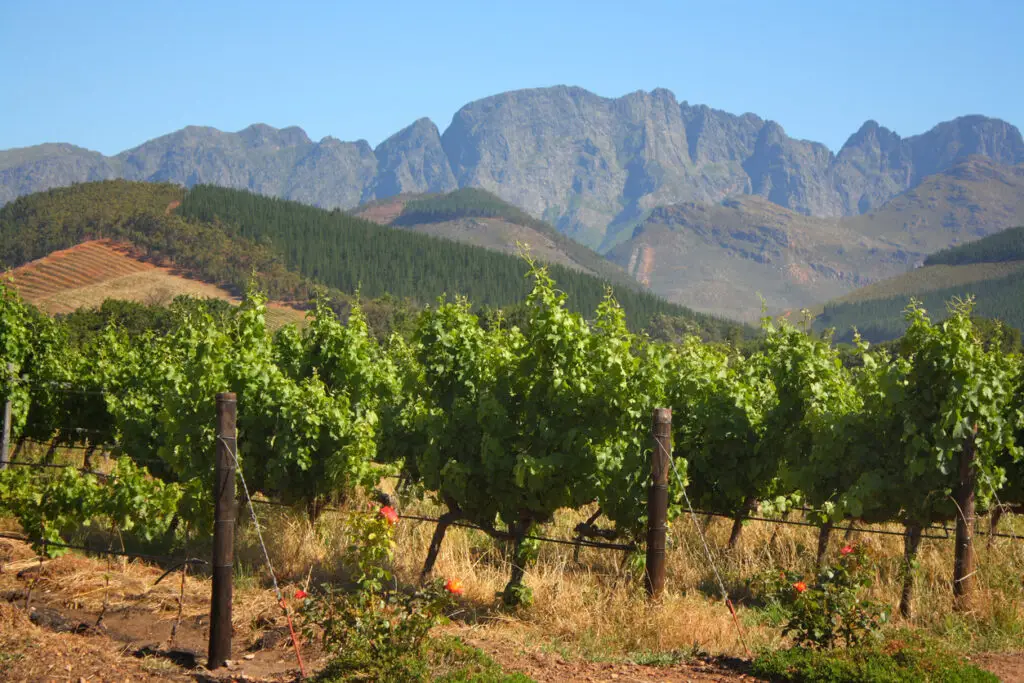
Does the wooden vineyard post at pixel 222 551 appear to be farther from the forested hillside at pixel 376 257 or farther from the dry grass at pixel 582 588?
the forested hillside at pixel 376 257

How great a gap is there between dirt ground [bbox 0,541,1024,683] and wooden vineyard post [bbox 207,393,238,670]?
0.50 feet

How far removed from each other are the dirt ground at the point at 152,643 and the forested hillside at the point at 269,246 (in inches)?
3437

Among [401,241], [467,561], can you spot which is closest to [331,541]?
[467,561]

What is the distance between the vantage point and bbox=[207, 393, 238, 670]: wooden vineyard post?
6176mm

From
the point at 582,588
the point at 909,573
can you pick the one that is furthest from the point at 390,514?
the point at 909,573

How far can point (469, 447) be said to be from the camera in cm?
894

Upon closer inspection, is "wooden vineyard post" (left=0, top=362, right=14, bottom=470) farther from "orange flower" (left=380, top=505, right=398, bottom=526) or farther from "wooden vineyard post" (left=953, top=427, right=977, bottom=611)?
"wooden vineyard post" (left=953, top=427, right=977, bottom=611)

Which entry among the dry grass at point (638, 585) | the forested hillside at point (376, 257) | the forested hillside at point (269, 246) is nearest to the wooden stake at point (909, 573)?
the dry grass at point (638, 585)

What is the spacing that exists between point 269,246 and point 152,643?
380 feet

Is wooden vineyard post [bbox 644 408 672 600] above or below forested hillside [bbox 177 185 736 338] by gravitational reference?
below

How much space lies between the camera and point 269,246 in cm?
11838

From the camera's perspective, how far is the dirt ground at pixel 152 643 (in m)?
5.94

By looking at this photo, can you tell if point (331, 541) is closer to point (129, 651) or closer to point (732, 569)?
point (129, 651)

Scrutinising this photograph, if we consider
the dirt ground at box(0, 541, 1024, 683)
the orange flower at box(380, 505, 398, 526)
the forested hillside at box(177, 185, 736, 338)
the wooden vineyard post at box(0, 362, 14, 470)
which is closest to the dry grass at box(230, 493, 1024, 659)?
the dirt ground at box(0, 541, 1024, 683)
